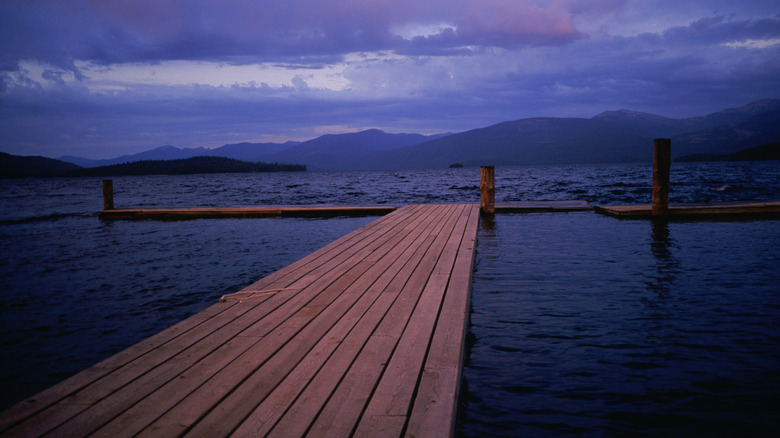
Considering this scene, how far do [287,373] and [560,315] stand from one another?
3.40 m

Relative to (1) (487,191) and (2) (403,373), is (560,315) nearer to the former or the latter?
(2) (403,373)

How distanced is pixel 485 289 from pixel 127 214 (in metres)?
15.5

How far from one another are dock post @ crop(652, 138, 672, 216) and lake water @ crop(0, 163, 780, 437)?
111 cm

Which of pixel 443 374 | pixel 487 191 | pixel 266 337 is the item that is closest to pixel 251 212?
pixel 487 191

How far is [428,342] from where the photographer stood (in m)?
3.25

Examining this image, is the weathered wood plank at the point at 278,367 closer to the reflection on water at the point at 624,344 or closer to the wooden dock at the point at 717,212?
the reflection on water at the point at 624,344

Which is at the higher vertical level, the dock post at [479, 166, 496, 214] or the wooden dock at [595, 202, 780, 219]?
the dock post at [479, 166, 496, 214]

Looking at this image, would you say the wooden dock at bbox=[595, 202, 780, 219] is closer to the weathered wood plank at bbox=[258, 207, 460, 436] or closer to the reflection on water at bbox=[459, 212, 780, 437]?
the reflection on water at bbox=[459, 212, 780, 437]

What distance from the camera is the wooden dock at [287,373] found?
2248mm

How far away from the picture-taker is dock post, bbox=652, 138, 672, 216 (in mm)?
12023

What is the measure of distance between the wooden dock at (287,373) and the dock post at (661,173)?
32.2 feet

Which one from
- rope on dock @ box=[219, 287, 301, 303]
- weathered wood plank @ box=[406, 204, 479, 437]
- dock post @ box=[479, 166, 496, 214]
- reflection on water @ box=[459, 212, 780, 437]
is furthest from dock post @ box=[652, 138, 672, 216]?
rope on dock @ box=[219, 287, 301, 303]

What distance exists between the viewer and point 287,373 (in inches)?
110

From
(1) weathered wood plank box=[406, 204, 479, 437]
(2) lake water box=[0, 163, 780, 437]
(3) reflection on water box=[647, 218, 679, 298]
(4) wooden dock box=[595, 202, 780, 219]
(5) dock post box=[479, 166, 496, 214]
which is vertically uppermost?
(5) dock post box=[479, 166, 496, 214]
